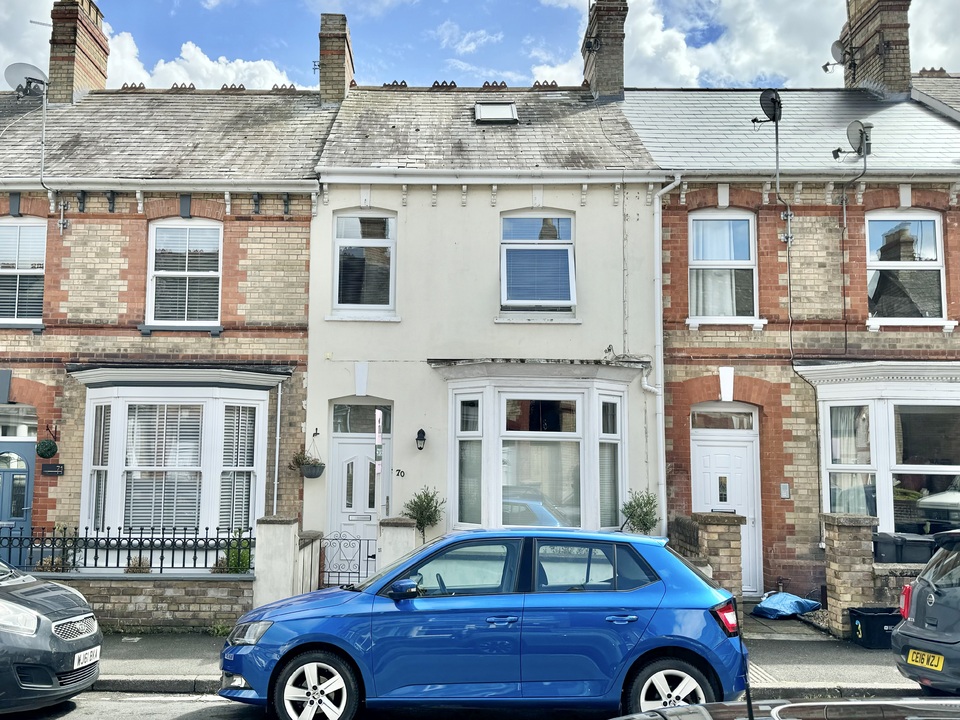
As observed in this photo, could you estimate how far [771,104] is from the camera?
13.4 m

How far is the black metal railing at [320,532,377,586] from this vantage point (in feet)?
38.3

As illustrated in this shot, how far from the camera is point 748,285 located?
1259 cm

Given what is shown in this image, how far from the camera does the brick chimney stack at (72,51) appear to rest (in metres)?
15.0

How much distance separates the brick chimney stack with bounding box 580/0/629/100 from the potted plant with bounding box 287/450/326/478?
8.62 m

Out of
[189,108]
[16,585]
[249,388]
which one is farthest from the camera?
[189,108]

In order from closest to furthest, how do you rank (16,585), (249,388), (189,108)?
(16,585), (249,388), (189,108)

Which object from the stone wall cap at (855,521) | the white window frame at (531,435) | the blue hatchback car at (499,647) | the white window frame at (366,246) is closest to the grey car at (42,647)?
the blue hatchback car at (499,647)

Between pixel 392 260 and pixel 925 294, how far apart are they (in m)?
8.14

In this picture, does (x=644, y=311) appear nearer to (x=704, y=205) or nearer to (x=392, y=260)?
(x=704, y=205)

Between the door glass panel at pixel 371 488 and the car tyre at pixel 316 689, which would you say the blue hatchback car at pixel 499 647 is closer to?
the car tyre at pixel 316 689

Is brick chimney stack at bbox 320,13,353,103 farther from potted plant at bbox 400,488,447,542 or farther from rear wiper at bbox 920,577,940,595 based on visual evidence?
rear wiper at bbox 920,577,940,595

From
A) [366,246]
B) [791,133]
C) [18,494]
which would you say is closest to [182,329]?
[366,246]

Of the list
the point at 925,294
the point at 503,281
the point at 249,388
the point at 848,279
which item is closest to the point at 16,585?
the point at 249,388

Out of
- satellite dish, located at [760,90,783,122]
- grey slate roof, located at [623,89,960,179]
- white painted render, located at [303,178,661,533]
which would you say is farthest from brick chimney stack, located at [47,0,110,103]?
satellite dish, located at [760,90,783,122]
